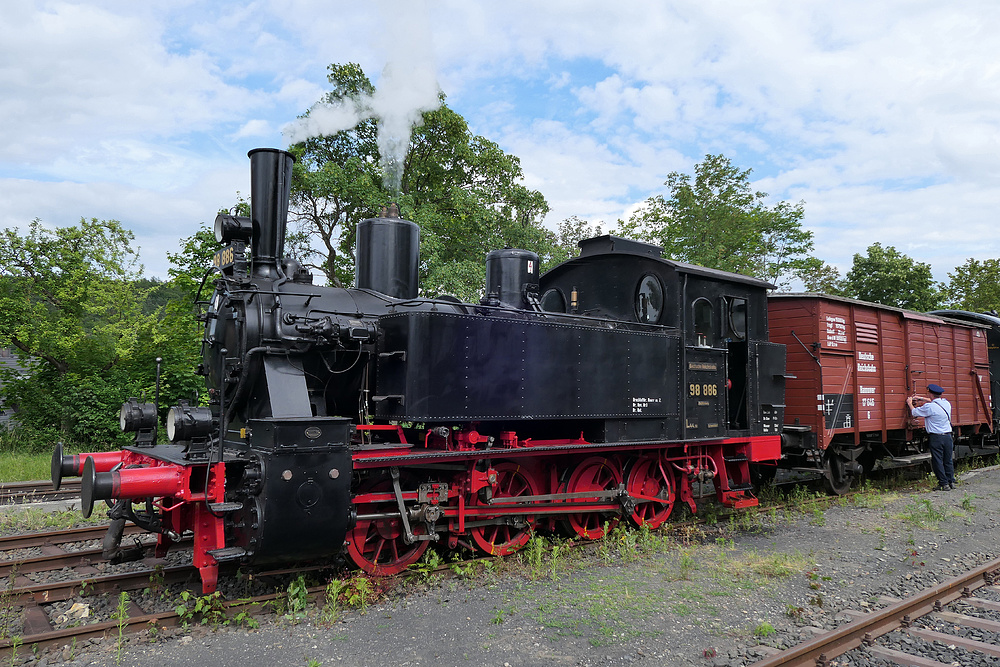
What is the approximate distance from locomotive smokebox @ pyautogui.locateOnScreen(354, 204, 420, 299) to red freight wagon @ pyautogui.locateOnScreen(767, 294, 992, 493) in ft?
19.7

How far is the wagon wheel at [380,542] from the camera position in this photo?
16.6ft

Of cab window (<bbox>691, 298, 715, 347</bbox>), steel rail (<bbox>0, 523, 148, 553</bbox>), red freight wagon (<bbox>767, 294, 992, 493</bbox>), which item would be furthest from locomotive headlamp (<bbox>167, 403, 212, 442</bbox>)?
red freight wagon (<bbox>767, 294, 992, 493</bbox>)

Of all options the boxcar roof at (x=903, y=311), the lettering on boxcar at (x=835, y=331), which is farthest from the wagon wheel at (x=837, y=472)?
the boxcar roof at (x=903, y=311)

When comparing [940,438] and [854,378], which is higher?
[854,378]

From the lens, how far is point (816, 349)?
29.9ft

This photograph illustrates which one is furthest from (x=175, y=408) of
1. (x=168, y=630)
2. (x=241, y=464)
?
(x=168, y=630)

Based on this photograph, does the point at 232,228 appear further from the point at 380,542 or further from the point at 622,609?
the point at 622,609

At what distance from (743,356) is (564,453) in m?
3.01

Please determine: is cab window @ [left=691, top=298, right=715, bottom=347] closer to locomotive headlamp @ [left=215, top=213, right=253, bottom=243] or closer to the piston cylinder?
locomotive headlamp @ [left=215, top=213, right=253, bottom=243]

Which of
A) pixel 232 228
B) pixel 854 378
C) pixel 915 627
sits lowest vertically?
pixel 915 627

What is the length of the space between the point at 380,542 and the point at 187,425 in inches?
70.1

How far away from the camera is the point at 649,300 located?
707cm

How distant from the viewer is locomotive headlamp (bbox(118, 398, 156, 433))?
16.7ft

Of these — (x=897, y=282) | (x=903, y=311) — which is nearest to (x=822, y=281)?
(x=897, y=282)
